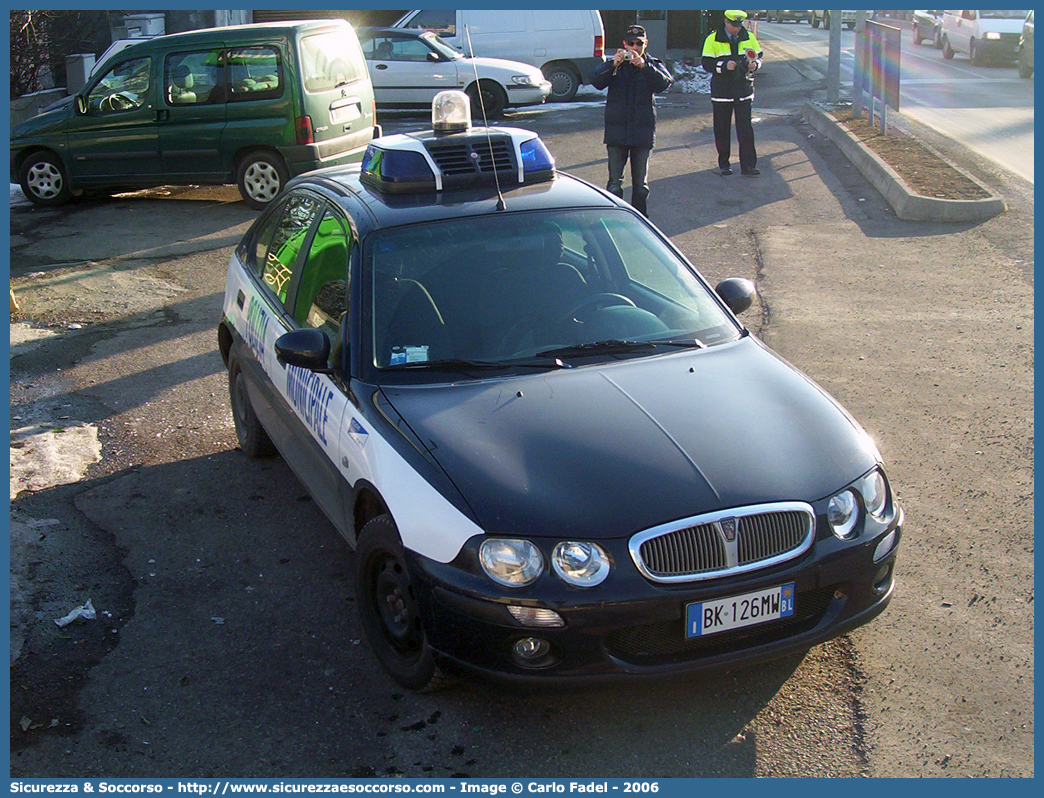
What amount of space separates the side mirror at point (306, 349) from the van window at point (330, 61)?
8.67 meters

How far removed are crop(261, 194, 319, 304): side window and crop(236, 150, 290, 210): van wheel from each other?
7.09 meters

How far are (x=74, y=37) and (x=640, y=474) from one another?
66.9 ft

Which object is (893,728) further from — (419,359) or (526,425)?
(419,359)

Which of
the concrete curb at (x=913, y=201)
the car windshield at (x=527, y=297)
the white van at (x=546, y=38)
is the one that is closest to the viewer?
the car windshield at (x=527, y=297)

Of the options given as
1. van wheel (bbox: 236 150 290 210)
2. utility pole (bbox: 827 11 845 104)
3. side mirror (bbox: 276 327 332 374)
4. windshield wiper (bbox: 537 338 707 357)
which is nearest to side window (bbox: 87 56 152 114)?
van wheel (bbox: 236 150 290 210)

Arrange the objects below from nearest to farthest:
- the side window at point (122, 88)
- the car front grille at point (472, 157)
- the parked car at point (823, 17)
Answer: the car front grille at point (472, 157) < the side window at point (122, 88) < the parked car at point (823, 17)

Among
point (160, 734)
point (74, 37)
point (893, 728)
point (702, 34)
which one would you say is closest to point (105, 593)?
point (160, 734)

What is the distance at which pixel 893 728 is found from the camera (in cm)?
361

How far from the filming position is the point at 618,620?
131 inches

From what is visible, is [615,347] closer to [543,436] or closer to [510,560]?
[543,436]

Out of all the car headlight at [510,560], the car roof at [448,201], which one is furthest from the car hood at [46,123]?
the car headlight at [510,560]

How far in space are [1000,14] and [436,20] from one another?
14.7 metres

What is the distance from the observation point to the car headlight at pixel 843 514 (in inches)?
142

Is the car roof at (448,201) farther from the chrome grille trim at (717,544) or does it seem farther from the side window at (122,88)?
the side window at (122,88)
